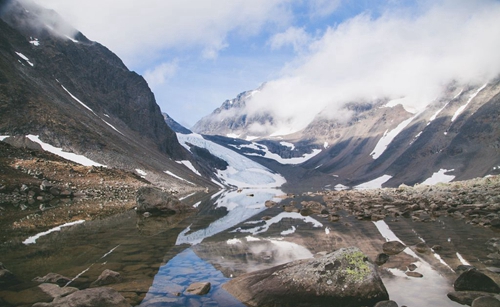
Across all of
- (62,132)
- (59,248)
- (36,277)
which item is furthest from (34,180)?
(62,132)

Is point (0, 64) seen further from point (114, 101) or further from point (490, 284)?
point (490, 284)

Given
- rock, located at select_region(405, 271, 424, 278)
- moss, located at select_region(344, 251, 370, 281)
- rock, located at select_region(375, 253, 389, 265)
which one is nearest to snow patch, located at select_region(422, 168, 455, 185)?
rock, located at select_region(375, 253, 389, 265)

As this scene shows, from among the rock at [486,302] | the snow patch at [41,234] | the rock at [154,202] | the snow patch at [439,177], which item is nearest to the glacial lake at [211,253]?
the snow patch at [41,234]

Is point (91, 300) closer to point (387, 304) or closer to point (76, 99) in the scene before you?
point (387, 304)

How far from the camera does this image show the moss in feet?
25.0

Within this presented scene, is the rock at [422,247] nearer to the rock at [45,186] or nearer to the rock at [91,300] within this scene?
the rock at [91,300]

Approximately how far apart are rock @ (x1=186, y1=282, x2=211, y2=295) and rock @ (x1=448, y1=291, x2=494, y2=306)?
5872mm

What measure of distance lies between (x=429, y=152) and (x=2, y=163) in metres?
205

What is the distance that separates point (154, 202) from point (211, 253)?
1544 centimetres

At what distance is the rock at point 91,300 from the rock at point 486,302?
733 centimetres

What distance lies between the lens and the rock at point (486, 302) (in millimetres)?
6375

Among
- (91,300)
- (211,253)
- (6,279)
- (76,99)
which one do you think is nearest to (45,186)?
(211,253)

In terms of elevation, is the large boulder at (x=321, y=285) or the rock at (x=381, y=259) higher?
the large boulder at (x=321, y=285)

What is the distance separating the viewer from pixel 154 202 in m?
26.7
